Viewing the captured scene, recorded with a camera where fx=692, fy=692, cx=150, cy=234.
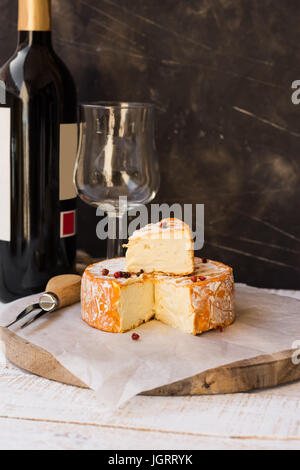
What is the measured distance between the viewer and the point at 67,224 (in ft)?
4.56

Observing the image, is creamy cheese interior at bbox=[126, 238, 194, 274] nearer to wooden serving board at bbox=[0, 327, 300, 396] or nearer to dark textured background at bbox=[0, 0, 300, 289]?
wooden serving board at bbox=[0, 327, 300, 396]

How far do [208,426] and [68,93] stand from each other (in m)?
0.73

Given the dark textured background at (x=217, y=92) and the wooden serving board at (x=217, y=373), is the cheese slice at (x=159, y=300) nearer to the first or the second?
the wooden serving board at (x=217, y=373)

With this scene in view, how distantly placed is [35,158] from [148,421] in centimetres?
61

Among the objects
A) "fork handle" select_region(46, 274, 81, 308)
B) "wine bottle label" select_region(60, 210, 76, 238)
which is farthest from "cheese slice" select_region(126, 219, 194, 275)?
"wine bottle label" select_region(60, 210, 76, 238)

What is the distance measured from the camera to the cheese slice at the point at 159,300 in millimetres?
1122

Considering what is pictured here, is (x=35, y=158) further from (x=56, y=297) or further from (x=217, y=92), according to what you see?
(x=217, y=92)

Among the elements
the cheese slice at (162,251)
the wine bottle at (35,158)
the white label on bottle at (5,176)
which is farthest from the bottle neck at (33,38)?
the cheese slice at (162,251)

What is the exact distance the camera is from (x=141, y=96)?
4.99 feet

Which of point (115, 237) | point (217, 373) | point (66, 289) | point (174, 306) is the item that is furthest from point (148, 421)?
point (115, 237)

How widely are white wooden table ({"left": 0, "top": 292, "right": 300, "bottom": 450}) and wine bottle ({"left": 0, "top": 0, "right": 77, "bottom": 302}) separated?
38 centimetres
